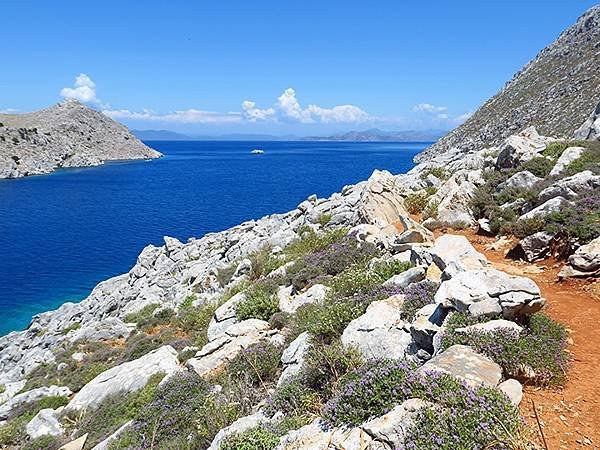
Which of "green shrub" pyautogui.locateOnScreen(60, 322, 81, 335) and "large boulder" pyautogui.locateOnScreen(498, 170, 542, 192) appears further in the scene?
"green shrub" pyautogui.locateOnScreen(60, 322, 81, 335)

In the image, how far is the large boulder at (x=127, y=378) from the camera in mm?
13812

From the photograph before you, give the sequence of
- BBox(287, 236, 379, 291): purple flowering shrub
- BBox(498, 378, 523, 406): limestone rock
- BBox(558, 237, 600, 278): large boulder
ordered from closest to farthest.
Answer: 1. BBox(498, 378, 523, 406): limestone rock
2. BBox(558, 237, 600, 278): large boulder
3. BBox(287, 236, 379, 291): purple flowering shrub

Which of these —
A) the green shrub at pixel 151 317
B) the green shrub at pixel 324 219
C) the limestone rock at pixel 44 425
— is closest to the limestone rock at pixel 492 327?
the limestone rock at pixel 44 425

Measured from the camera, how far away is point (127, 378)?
14.3m

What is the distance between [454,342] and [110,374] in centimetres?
1268

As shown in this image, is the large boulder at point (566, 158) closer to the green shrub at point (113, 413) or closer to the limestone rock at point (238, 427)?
the limestone rock at point (238, 427)

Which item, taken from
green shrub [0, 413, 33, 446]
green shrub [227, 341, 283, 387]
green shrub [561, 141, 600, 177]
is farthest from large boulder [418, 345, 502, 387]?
green shrub [0, 413, 33, 446]

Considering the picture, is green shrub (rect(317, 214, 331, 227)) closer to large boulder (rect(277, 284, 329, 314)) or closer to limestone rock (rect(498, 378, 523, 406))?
large boulder (rect(277, 284, 329, 314))

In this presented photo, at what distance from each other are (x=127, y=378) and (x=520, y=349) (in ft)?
39.3

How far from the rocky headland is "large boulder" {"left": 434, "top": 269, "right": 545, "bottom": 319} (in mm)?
29

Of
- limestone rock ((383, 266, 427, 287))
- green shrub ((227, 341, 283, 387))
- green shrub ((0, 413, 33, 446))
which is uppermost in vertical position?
limestone rock ((383, 266, 427, 287))

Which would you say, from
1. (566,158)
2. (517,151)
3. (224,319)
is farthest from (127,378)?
(517,151)

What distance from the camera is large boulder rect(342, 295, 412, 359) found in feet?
28.4

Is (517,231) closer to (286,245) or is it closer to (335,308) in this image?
(335,308)
